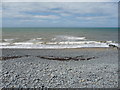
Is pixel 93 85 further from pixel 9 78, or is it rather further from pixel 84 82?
pixel 9 78

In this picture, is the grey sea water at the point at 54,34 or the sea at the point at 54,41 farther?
the grey sea water at the point at 54,34

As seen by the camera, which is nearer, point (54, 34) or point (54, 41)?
point (54, 41)

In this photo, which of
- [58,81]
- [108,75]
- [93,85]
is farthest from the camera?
[108,75]

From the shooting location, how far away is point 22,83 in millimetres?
5609

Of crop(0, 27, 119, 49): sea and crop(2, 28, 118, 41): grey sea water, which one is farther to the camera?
crop(2, 28, 118, 41): grey sea water

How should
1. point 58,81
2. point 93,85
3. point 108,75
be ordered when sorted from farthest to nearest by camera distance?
point 108,75 → point 58,81 → point 93,85

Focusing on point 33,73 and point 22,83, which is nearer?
point 22,83

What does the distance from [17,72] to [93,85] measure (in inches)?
151

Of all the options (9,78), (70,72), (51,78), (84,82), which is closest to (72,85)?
(84,82)

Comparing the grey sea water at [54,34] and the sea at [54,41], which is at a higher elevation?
the grey sea water at [54,34]

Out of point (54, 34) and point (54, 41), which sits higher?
point (54, 34)

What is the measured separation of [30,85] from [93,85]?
2.56 metres

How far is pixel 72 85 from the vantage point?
5457 millimetres

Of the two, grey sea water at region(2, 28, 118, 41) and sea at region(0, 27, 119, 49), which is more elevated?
grey sea water at region(2, 28, 118, 41)
